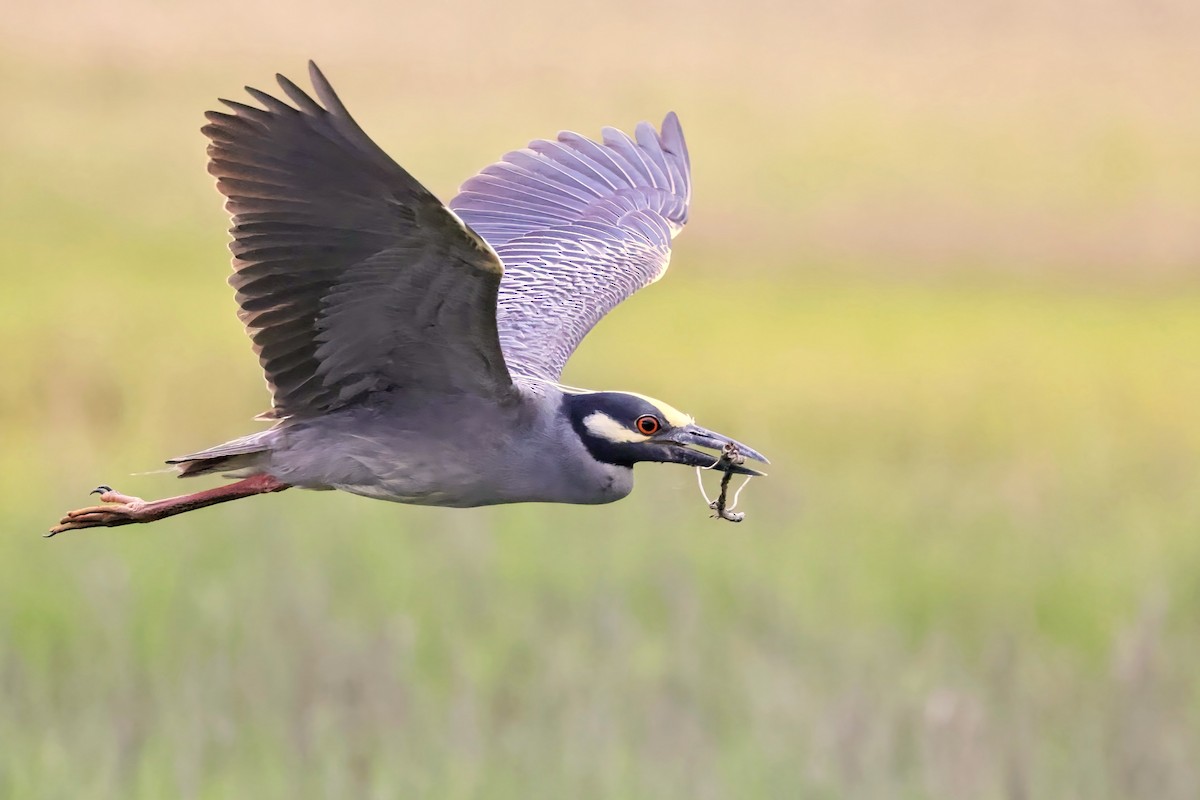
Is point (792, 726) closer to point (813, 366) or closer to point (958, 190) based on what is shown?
point (813, 366)

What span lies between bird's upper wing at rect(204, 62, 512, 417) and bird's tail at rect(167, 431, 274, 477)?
0.46ft

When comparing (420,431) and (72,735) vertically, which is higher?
(420,431)

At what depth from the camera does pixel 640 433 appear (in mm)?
6074

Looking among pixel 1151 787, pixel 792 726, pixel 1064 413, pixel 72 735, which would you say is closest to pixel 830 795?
pixel 792 726

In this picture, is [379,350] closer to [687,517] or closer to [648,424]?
[648,424]

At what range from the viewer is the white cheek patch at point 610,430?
6074 millimetres

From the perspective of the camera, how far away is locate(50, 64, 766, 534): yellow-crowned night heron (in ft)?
18.1

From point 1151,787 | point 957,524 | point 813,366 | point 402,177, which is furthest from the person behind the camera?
point 813,366

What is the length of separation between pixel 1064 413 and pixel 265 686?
8.72 m

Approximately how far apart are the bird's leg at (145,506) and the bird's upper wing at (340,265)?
13.9 inches

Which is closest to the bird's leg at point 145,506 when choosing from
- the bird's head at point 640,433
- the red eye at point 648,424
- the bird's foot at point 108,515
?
the bird's foot at point 108,515

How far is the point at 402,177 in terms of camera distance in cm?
535

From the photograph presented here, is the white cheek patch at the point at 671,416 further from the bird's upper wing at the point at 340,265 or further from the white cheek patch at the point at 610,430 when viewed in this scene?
the bird's upper wing at the point at 340,265

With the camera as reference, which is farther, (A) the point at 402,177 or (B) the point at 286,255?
(B) the point at 286,255
